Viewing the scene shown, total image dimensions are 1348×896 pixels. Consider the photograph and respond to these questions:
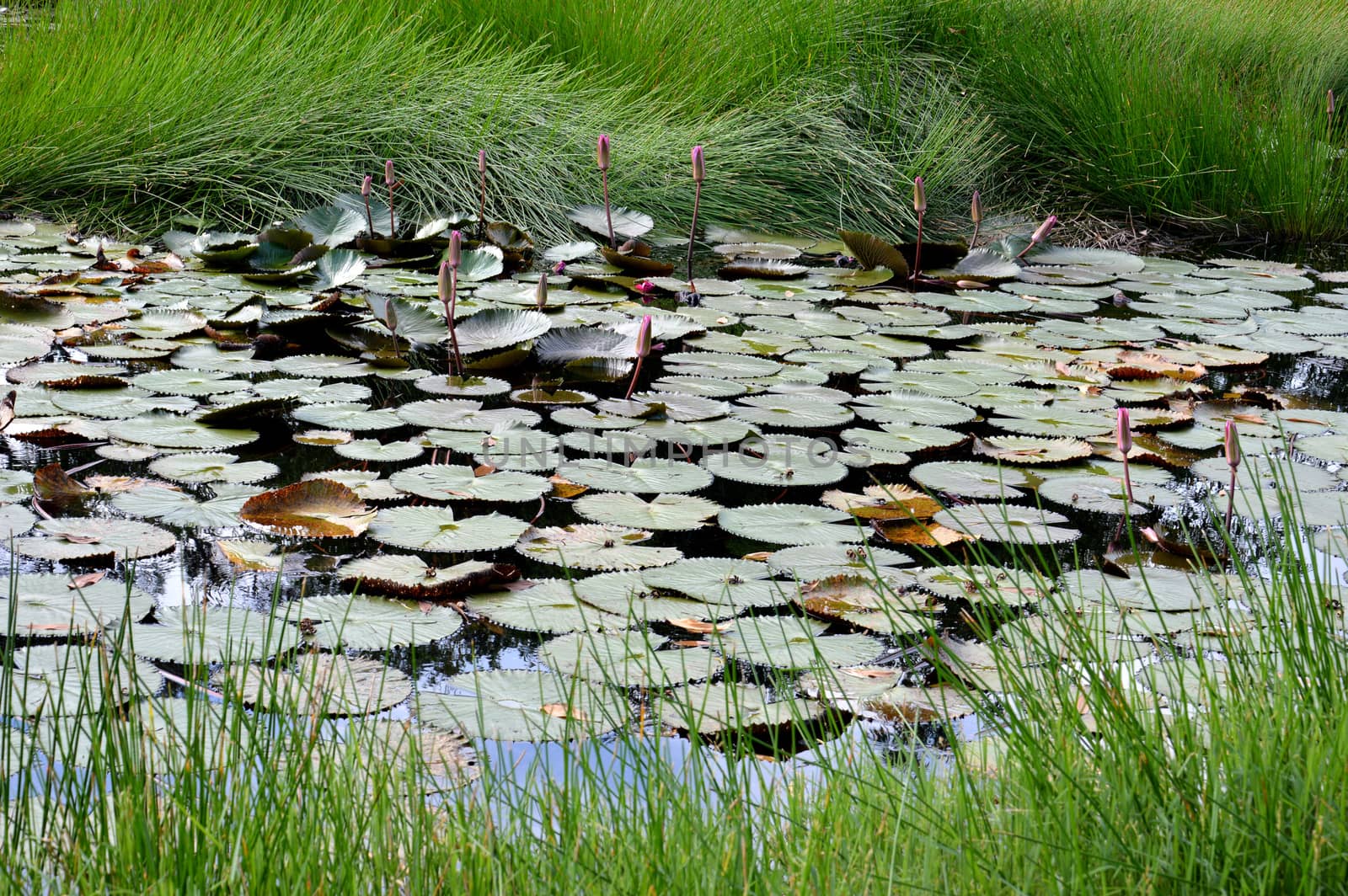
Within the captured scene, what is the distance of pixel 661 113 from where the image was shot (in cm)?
528

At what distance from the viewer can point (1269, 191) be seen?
520cm

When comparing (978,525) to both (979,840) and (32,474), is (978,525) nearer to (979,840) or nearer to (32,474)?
(979,840)

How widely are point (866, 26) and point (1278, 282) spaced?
2.27m

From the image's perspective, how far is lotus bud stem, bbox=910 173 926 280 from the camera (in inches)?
142

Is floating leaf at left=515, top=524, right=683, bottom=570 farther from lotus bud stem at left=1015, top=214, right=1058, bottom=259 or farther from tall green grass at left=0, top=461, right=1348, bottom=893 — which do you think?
lotus bud stem at left=1015, top=214, right=1058, bottom=259

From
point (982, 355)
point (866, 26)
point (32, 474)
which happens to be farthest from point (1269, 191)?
point (32, 474)

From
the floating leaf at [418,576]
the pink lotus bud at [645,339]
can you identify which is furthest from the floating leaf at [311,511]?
the pink lotus bud at [645,339]

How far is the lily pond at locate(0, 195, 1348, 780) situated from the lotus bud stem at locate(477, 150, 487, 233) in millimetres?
98

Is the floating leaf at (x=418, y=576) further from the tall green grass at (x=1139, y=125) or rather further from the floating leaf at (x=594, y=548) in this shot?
the tall green grass at (x=1139, y=125)

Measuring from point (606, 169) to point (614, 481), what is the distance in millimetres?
1662

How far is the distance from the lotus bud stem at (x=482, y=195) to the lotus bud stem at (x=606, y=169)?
36cm

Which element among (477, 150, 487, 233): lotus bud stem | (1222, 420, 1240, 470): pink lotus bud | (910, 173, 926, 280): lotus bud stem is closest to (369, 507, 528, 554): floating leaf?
(1222, 420, 1240, 470): pink lotus bud

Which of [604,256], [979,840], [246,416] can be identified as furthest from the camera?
[604,256]

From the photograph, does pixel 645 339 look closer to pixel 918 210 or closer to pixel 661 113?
Result: pixel 918 210
